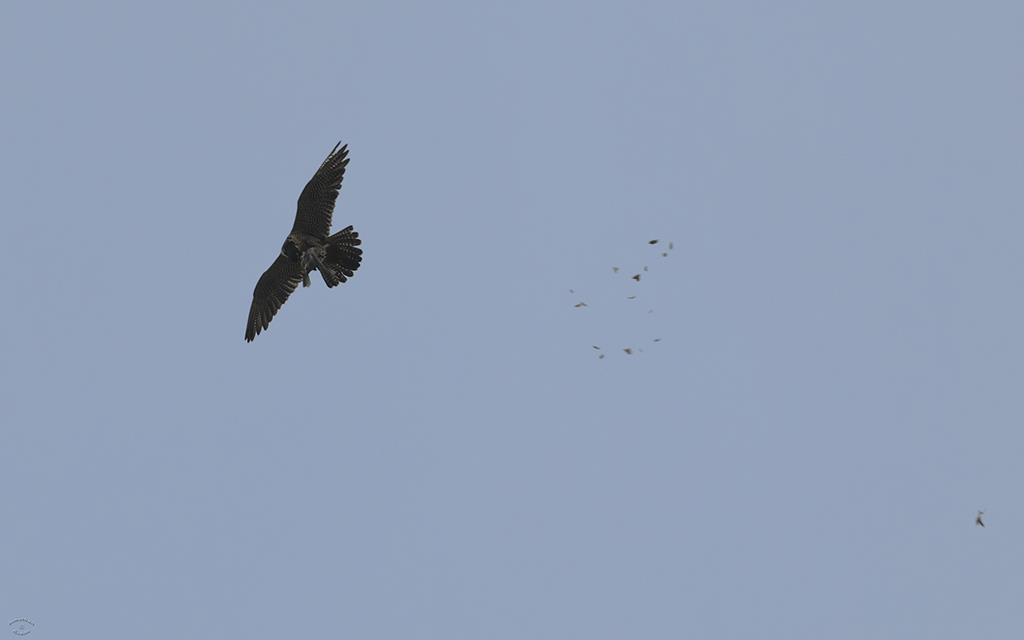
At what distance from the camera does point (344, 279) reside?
1307 inches

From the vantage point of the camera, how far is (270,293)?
36.1 metres

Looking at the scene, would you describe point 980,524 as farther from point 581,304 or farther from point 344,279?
point 344,279

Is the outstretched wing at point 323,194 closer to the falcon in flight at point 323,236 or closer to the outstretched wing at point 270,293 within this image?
the falcon in flight at point 323,236

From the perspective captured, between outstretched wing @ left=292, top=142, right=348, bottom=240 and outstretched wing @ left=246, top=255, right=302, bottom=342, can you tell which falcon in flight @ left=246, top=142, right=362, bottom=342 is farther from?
outstretched wing @ left=246, top=255, right=302, bottom=342

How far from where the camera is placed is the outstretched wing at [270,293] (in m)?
35.6

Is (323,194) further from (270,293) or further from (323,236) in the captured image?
(270,293)

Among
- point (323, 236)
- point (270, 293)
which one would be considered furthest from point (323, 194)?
point (270, 293)

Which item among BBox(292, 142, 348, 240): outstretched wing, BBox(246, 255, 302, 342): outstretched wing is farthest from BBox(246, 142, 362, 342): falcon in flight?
BBox(246, 255, 302, 342): outstretched wing

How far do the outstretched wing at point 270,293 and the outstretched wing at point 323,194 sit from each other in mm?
2355

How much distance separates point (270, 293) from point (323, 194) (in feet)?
14.5

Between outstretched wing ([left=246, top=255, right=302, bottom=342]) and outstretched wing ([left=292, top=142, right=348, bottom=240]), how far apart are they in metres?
2.35

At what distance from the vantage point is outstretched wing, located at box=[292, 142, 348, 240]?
3312 centimetres

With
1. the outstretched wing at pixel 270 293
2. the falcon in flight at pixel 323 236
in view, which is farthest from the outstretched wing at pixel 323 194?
the outstretched wing at pixel 270 293

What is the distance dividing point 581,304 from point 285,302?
8983 mm
